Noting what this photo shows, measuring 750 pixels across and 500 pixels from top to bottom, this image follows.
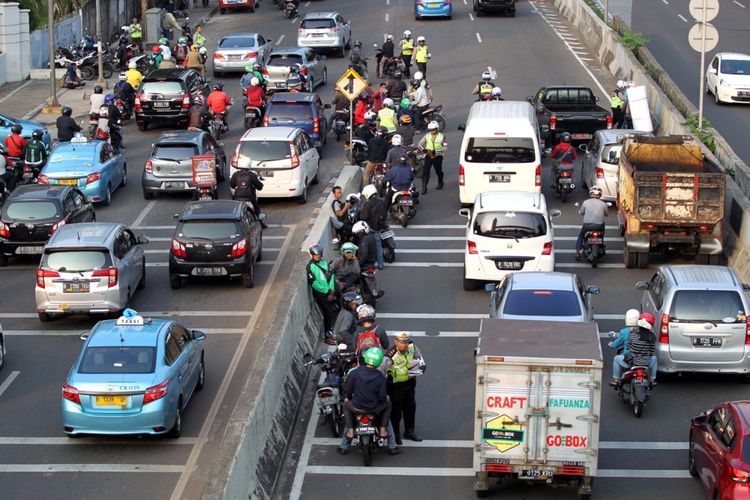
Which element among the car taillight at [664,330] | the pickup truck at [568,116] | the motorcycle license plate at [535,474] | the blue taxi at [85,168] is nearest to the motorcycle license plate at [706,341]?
the car taillight at [664,330]

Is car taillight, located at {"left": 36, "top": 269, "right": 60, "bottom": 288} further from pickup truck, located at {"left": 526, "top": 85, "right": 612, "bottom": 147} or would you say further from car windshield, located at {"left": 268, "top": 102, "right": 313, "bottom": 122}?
pickup truck, located at {"left": 526, "top": 85, "right": 612, "bottom": 147}

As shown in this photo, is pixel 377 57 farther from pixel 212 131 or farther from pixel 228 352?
pixel 228 352

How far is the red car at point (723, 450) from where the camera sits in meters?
14.2

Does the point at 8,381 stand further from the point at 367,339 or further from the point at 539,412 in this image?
the point at 539,412

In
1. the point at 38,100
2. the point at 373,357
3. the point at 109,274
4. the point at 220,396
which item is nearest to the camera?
the point at 373,357

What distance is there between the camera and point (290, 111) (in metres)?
34.5

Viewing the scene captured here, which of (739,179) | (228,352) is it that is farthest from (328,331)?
(739,179)

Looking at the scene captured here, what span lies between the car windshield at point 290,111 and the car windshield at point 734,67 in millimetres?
14135

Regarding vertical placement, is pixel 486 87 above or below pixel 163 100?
above

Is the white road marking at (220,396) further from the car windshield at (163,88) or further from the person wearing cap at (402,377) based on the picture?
the car windshield at (163,88)

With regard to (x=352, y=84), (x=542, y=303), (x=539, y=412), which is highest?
(x=352, y=84)

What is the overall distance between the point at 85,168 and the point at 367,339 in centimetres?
1393

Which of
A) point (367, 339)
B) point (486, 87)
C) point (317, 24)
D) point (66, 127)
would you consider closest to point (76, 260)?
point (367, 339)

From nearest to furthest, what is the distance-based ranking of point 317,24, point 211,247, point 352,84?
1. point 211,247
2. point 352,84
3. point 317,24
